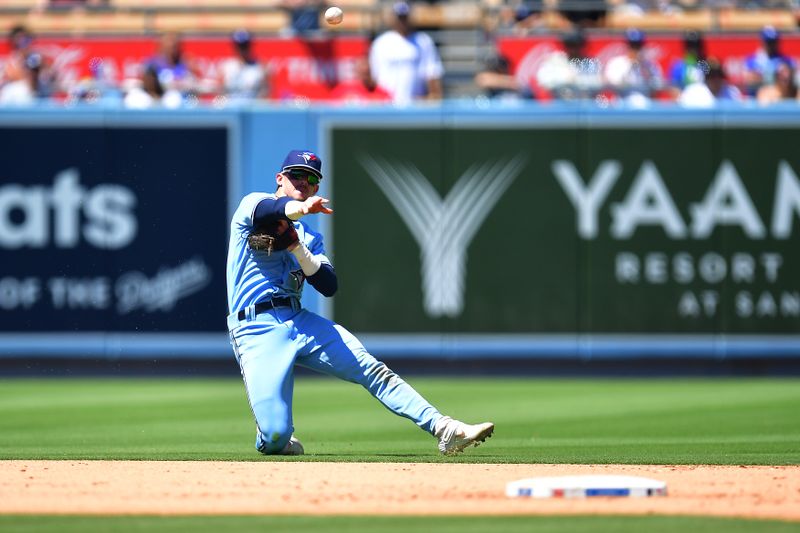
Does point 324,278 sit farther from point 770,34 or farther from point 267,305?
point 770,34

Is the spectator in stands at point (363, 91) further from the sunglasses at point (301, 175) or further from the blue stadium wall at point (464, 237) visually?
the sunglasses at point (301, 175)

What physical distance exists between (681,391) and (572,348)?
72.8 inches

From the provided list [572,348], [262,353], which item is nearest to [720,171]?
[572,348]

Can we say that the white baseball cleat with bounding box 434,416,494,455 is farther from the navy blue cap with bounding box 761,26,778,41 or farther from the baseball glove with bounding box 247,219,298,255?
the navy blue cap with bounding box 761,26,778,41

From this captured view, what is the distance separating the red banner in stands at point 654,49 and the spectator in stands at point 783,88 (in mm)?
937

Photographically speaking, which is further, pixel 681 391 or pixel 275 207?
pixel 681 391

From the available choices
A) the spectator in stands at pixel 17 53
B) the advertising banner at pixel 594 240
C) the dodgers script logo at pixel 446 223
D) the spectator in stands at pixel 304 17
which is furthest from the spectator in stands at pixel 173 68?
the dodgers script logo at pixel 446 223

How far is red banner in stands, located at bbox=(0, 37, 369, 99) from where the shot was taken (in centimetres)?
1769

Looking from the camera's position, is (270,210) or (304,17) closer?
(270,210)

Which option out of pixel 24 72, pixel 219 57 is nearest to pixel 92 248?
pixel 24 72

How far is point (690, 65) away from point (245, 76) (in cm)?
512

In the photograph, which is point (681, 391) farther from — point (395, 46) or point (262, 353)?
point (262, 353)

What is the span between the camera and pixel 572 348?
52.2 ft

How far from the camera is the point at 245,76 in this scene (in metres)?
17.2
